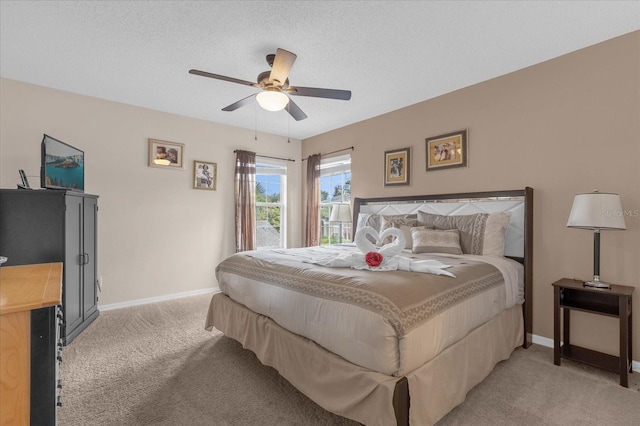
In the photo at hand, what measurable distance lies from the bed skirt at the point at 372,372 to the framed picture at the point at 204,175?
8.67 ft

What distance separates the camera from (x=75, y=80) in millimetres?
3273

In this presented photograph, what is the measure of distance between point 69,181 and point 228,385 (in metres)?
2.67

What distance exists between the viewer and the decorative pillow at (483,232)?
2869 mm

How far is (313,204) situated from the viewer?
528 centimetres

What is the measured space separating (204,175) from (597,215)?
4.48m

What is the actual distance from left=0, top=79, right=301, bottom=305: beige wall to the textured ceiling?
32 centimetres

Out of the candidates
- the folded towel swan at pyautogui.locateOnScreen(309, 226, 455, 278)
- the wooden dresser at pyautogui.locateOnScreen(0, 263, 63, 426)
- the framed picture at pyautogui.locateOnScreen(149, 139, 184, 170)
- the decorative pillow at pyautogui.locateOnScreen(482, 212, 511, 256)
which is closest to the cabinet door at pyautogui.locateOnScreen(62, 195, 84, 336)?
the framed picture at pyautogui.locateOnScreen(149, 139, 184, 170)

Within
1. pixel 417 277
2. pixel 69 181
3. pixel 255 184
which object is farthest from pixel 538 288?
pixel 69 181

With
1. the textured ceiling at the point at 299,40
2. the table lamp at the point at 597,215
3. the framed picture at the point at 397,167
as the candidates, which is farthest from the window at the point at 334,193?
the table lamp at the point at 597,215

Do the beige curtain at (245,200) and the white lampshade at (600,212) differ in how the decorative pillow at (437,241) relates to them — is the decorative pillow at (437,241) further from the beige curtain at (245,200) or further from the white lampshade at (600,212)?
the beige curtain at (245,200)

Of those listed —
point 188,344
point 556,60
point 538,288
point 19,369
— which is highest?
point 556,60

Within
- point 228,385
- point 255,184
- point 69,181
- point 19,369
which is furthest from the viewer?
point 255,184

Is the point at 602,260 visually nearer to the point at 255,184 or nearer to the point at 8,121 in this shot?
the point at 255,184

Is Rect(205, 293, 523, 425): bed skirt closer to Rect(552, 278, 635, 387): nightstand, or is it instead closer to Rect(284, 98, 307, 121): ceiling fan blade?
Rect(552, 278, 635, 387): nightstand
